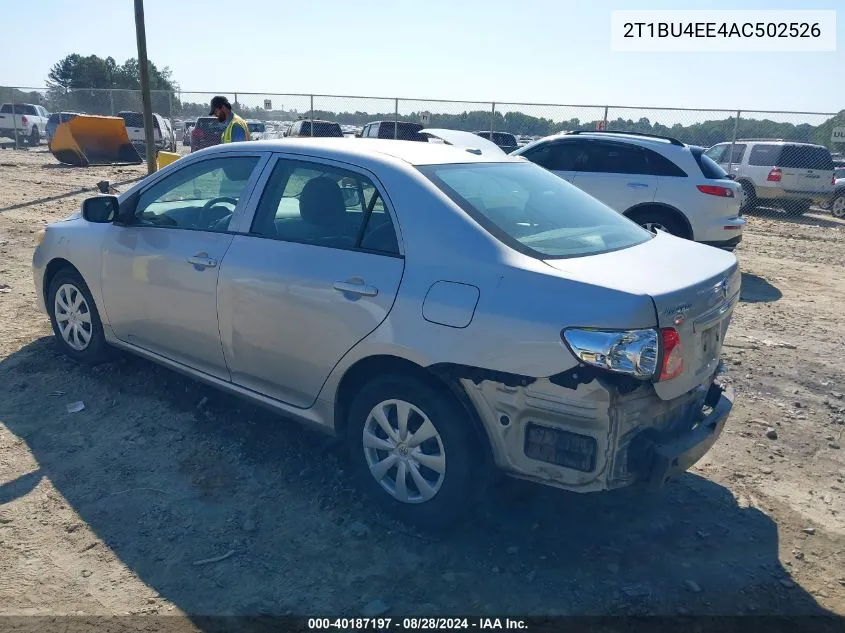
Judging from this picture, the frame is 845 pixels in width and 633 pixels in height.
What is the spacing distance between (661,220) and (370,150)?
618cm

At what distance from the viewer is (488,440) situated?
2914mm

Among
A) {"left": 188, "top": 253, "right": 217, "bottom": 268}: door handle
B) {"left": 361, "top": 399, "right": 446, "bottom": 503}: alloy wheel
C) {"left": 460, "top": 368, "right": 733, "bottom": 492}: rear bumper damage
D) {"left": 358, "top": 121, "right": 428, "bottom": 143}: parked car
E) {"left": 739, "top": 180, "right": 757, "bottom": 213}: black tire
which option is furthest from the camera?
{"left": 358, "top": 121, "right": 428, "bottom": 143}: parked car

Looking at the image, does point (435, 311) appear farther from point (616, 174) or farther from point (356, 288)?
point (616, 174)

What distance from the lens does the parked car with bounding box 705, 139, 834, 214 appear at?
605 inches

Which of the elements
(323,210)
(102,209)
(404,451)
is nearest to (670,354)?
(404,451)

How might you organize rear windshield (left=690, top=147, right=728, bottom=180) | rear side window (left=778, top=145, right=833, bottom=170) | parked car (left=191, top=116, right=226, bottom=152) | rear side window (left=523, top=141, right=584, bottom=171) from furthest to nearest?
rear side window (left=778, top=145, right=833, bottom=170), parked car (left=191, top=116, right=226, bottom=152), rear side window (left=523, top=141, right=584, bottom=171), rear windshield (left=690, top=147, right=728, bottom=180)

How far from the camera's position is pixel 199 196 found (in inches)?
170

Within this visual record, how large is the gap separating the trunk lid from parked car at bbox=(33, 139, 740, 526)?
0.01 meters

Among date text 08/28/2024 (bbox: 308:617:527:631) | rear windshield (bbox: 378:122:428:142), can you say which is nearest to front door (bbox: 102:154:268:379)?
date text 08/28/2024 (bbox: 308:617:527:631)

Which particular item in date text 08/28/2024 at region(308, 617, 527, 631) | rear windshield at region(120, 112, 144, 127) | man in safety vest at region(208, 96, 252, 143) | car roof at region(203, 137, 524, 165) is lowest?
date text 08/28/2024 at region(308, 617, 527, 631)

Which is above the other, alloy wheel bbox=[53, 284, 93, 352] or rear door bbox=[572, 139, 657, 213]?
rear door bbox=[572, 139, 657, 213]

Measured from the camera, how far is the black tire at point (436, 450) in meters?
2.94

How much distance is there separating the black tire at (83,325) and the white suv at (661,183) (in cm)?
625

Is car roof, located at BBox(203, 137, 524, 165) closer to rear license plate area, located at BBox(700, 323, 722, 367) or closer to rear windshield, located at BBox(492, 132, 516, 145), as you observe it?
rear license plate area, located at BBox(700, 323, 722, 367)
